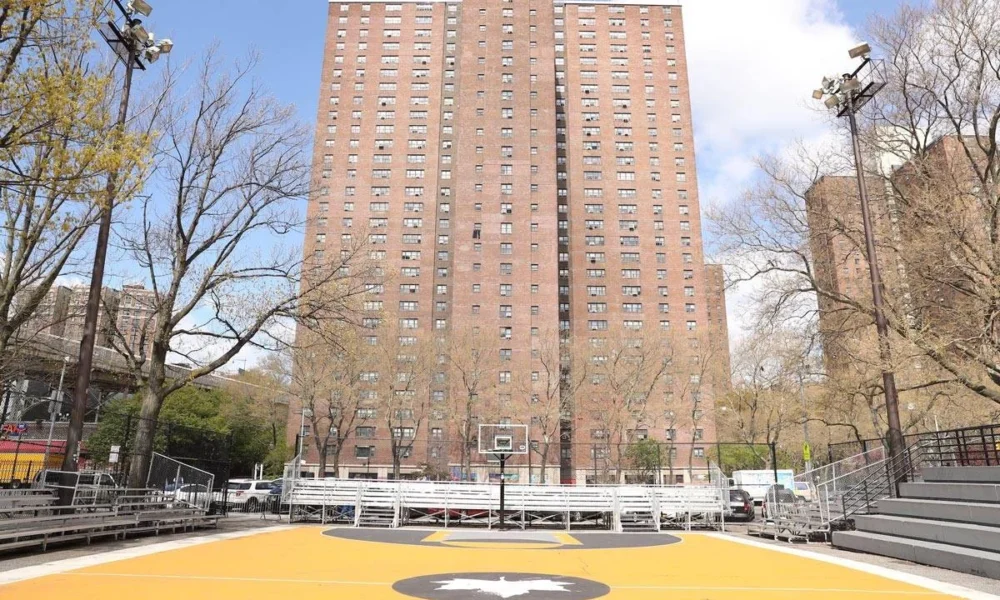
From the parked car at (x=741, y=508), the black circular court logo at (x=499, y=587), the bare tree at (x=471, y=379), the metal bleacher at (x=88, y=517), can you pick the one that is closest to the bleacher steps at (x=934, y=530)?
the black circular court logo at (x=499, y=587)

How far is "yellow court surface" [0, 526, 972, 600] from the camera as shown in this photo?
799 centimetres

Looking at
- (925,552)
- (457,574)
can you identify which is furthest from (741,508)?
(457,574)

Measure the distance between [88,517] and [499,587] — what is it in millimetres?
9553

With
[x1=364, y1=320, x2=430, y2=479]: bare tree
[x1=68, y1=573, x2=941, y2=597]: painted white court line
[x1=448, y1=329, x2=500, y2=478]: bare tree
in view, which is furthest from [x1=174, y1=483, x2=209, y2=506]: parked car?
[x1=448, y1=329, x2=500, y2=478]: bare tree

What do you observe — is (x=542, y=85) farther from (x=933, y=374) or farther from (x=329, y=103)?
(x=933, y=374)

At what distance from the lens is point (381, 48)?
86250 millimetres

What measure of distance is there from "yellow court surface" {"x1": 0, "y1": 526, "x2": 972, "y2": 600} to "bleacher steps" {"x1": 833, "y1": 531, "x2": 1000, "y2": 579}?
798 millimetres

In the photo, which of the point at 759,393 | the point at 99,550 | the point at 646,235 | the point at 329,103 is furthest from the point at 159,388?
the point at 329,103

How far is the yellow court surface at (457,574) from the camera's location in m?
7.99

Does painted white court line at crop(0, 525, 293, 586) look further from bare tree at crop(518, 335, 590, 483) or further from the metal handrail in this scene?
bare tree at crop(518, 335, 590, 483)

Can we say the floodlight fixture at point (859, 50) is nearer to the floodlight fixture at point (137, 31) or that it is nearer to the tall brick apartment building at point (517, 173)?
the floodlight fixture at point (137, 31)

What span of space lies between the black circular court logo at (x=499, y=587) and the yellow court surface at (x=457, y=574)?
0.02 meters

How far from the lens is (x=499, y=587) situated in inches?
340

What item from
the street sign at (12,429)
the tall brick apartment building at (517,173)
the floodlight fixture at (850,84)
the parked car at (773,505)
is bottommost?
the parked car at (773,505)
